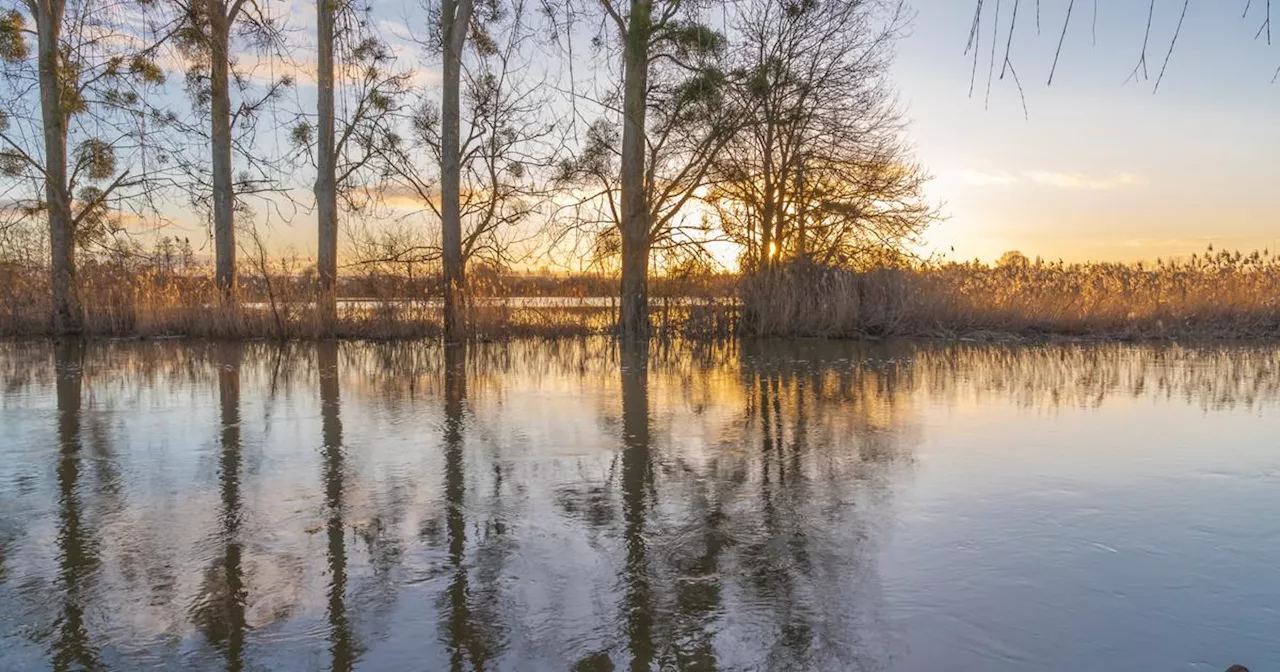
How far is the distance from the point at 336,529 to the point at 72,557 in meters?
1.05

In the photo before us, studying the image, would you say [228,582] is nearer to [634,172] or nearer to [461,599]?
[461,599]

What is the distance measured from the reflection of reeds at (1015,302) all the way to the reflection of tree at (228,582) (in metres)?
11.7

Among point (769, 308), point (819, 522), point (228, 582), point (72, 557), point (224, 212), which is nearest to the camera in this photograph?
point (228, 582)

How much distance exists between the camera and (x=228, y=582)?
3.52 m

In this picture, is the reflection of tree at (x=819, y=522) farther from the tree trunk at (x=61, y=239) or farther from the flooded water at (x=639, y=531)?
the tree trunk at (x=61, y=239)

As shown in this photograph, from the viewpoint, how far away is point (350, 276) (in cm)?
1616

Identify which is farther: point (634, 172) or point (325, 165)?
point (325, 165)

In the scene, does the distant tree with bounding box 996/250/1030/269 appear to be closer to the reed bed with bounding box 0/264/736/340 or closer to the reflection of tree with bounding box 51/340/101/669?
the reed bed with bounding box 0/264/736/340

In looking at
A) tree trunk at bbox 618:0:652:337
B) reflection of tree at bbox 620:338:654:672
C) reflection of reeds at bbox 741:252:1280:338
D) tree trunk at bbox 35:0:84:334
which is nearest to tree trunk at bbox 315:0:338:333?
tree trunk at bbox 35:0:84:334

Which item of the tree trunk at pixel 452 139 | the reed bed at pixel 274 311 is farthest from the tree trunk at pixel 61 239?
the tree trunk at pixel 452 139

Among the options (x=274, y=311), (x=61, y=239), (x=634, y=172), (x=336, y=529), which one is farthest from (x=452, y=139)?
(x=336, y=529)

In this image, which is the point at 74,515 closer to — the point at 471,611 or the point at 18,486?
the point at 18,486

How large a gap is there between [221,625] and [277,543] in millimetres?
905

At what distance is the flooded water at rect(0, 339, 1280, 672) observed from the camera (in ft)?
9.78
